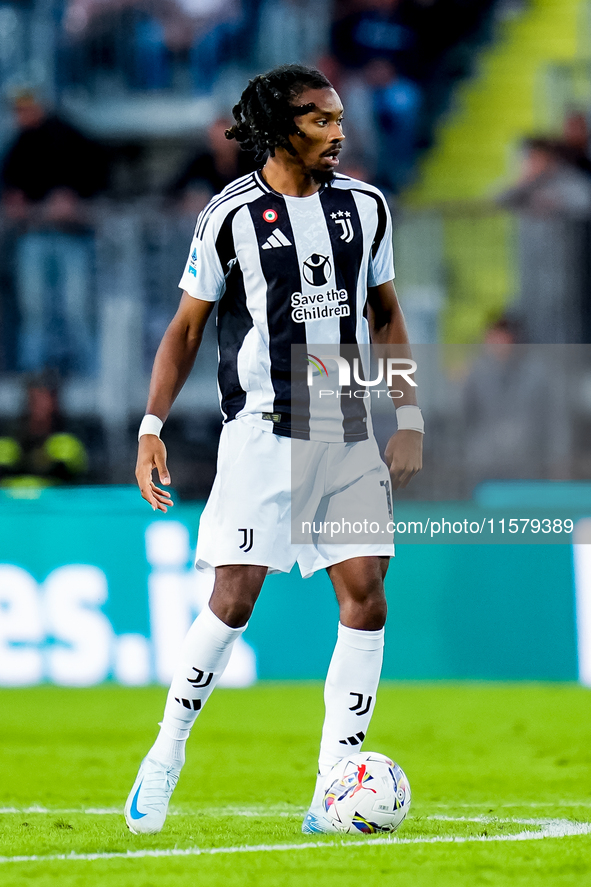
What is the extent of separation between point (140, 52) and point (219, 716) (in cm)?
712

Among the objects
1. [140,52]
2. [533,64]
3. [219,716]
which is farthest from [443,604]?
[533,64]

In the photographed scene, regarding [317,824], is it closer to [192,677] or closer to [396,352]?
[192,677]

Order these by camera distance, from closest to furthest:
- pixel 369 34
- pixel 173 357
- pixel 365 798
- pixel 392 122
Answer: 1. pixel 365 798
2. pixel 173 357
3. pixel 392 122
4. pixel 369 34

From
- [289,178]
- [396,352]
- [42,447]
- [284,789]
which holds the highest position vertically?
[289,178]

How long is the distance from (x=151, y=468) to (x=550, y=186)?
6627 millimetres

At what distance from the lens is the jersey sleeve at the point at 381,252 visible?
393 centimetres

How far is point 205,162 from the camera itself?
385 inches

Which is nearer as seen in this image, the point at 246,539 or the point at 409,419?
the point at 246,539

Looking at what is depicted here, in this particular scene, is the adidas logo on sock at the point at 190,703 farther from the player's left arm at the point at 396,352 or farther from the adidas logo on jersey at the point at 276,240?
the adidas logo on jersey at the point at 276,240

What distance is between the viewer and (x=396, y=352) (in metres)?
4.02

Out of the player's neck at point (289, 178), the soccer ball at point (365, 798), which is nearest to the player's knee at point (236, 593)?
the soccer ball at point (365, 798)

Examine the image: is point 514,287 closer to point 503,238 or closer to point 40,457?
point 503,238

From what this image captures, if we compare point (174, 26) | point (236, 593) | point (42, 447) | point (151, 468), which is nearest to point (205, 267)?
point (151, 468)

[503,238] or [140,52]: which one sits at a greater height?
[140,52]
